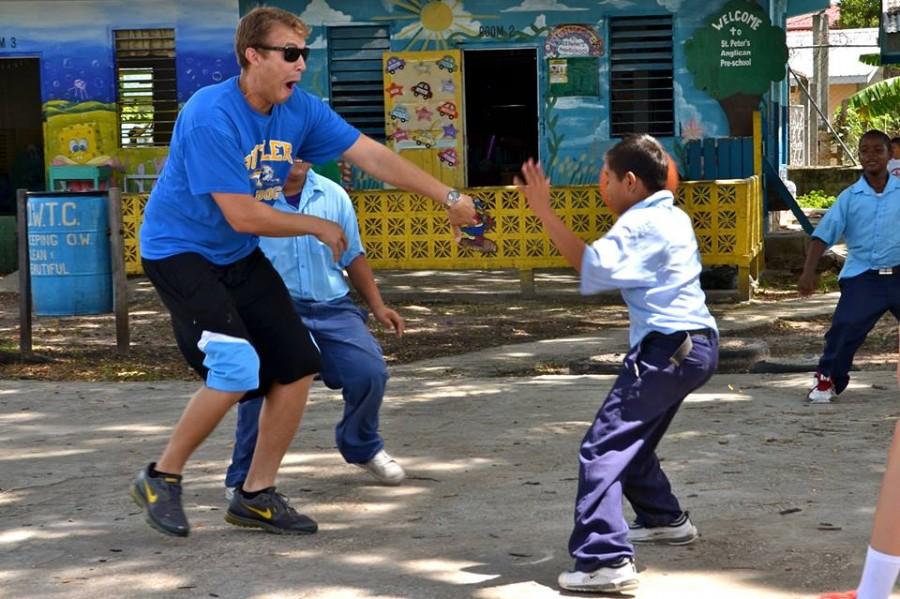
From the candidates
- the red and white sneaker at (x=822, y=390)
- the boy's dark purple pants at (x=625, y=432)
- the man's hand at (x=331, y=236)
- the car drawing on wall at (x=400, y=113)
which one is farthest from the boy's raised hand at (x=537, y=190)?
the car drawing on wall at (x=400, y=113)

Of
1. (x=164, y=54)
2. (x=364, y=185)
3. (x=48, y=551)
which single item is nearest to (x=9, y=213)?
(x=164, y=54)

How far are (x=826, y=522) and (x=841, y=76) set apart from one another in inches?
1573

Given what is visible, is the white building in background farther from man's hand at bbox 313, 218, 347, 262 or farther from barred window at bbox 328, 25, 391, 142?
man's hand at bbox 313, 218, 347, 262

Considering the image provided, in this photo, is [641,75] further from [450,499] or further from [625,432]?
[625,432]

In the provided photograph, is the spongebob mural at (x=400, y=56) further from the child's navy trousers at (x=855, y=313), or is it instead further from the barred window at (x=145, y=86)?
the child's navy trousers at (x=855, y=313)

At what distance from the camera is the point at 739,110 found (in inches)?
610

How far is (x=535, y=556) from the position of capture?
17.0 ft

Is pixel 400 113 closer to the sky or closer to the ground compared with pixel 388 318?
closer to the sky

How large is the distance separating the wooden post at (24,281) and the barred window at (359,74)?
559 cm

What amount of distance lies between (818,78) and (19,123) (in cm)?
1698

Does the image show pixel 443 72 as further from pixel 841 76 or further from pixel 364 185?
pixel 841 76

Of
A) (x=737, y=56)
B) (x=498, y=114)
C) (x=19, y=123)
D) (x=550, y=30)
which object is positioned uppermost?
(x=550, y=30)

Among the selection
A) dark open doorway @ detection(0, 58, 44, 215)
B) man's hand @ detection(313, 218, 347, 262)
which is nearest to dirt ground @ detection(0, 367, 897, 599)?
man's hand @ detection(313, 218, 347, 262)

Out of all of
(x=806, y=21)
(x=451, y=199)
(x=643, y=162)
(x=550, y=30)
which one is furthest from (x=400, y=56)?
(x=806, y=21)
